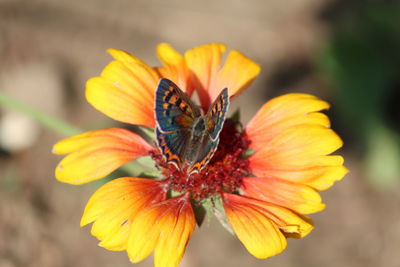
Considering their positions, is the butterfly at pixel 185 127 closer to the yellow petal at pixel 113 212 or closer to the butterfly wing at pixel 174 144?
the butterfly wing at pixel 174 144

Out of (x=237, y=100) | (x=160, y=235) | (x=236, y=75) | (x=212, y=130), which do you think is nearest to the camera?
(x=160, y=235)

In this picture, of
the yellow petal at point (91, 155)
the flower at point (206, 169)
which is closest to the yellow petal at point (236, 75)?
the flower at point (206, 169)

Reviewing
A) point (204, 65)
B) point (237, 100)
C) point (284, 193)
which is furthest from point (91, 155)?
point (237, 100)

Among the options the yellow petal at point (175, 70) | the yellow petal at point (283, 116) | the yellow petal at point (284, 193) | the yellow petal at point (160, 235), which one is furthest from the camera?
the yellow petal at point (175, 70)

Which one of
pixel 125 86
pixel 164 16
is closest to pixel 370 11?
pixel 164 16

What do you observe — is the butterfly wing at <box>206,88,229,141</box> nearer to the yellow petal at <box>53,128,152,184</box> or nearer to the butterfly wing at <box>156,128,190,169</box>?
the butterfly wing at <box>156,128,190,169</box>

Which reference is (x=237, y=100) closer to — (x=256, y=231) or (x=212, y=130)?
(x=212, y=130)

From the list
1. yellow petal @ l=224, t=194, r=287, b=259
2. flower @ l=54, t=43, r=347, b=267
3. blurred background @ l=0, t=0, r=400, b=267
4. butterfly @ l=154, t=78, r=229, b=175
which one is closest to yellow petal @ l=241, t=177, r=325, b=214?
flower @ l=54, t=43, r=347, b=267
